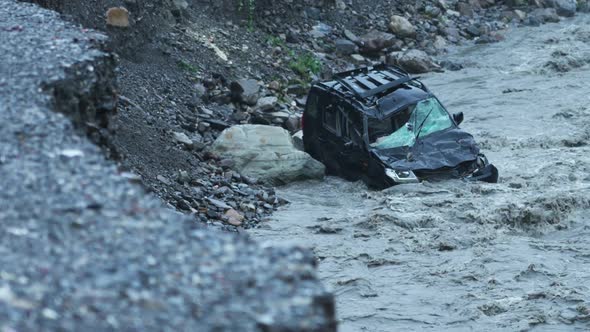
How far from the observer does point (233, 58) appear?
71.9ft

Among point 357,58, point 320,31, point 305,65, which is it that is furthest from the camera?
point 320,31

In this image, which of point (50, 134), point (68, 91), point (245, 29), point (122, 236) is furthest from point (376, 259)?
point (245, 29)

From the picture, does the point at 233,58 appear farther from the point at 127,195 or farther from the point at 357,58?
the point at 127,195

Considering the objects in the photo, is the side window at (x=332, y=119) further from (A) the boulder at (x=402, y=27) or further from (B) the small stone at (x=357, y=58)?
(A) the boulder at (x=402, y=27)

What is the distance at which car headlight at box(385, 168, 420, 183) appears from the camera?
1496 centimetres

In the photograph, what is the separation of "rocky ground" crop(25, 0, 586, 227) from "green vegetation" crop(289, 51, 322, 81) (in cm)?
3

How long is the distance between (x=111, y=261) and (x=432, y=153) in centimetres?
1046

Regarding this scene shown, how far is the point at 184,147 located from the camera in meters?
17.2

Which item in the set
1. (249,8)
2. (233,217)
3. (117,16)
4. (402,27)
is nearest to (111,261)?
(233,217)

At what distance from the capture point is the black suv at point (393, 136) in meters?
15.0

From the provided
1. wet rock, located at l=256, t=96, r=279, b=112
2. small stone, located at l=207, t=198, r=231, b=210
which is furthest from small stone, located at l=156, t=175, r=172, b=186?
wet rock, located at l=256, t=96, r=279, b=112

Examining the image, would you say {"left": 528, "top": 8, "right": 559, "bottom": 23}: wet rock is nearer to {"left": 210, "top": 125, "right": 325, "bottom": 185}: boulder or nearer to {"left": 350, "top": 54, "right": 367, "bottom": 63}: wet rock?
{"left": 350, "top": 54, "right": 367, "bottom": 63}: wet rock

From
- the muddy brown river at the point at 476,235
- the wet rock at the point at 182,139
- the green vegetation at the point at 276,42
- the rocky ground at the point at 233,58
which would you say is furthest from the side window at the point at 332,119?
the green vegetation at the point at 276,42

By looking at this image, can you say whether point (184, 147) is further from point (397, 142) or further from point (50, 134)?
point (50, 134)
